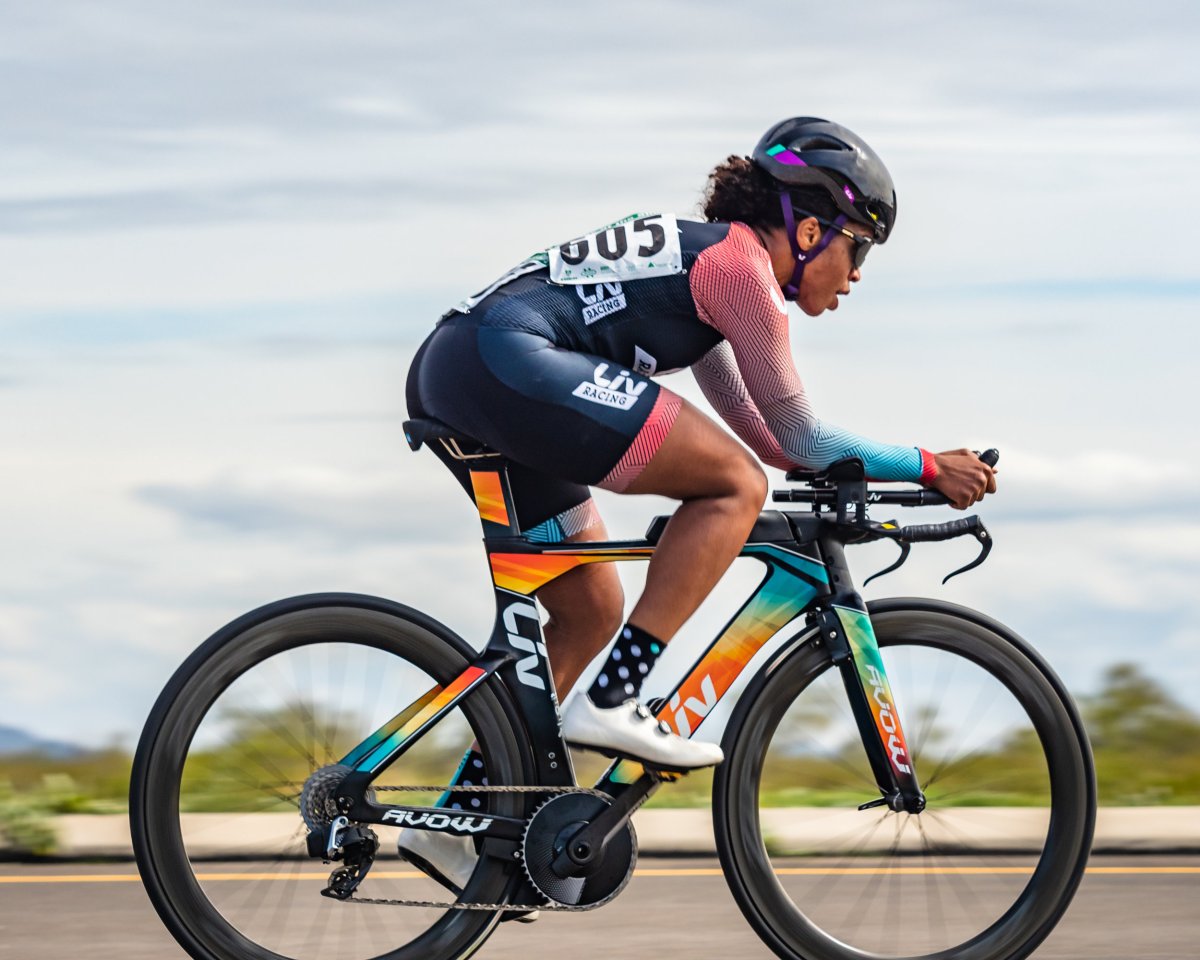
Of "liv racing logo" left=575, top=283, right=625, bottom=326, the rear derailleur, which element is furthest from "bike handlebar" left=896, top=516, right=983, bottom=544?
the rear derailleur

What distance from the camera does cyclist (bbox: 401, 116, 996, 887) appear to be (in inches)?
170

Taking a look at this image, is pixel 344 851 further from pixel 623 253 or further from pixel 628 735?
pixel 623 253

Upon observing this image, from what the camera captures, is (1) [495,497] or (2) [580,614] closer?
(1) [495,497]

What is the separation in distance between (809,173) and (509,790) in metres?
1.65

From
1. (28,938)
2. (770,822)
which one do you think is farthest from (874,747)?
(28,938)

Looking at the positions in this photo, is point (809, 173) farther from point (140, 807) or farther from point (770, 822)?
point (140, 807)

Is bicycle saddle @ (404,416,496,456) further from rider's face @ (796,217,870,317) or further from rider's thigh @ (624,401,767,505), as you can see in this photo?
rider's face @ (796,217,870,317)

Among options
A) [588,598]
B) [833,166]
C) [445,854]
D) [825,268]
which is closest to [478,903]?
[445,854]

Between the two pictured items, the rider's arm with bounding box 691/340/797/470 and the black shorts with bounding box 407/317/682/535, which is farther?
the rider's arm with bounding box 691/340/797/470

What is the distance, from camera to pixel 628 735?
14.5ft

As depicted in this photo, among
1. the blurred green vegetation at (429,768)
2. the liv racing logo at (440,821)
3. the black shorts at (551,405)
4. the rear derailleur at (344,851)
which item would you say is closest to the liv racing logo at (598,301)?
the black shorts at (551,405)

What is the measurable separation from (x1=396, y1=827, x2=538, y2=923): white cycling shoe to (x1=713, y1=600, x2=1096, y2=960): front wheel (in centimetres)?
62

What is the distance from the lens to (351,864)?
449 centimetres

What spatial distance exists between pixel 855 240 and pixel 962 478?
638mm
